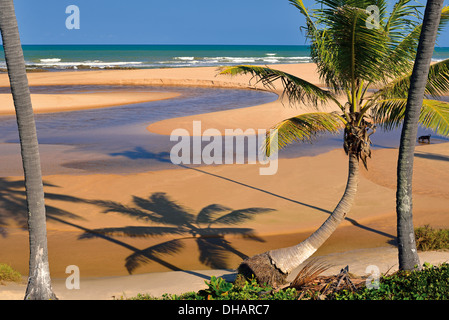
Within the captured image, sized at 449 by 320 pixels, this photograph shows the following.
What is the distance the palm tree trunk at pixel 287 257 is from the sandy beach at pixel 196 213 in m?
1.36

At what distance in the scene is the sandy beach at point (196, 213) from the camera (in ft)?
Result: 36.4

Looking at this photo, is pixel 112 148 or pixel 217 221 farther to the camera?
pixel 112 148

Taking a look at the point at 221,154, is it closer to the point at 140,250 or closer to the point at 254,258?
the point at 140,250

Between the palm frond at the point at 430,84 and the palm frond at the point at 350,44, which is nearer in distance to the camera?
the palm frond at the point at 350,44

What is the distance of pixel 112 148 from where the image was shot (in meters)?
23.1

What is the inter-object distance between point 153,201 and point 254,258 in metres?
6.74

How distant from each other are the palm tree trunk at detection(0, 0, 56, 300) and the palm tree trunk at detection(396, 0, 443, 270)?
20.1 feet

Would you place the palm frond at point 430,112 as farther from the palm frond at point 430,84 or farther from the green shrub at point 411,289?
the green shrub at point 411,289

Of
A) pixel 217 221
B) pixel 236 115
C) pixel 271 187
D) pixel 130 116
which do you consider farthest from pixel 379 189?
pixel 130 116

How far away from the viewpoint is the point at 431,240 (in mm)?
11812

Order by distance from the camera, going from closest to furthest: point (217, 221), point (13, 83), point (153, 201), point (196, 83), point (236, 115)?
point (13, 83)
point (217, 221)
point (153, 201)
point (236, 115)
point (196, 83)

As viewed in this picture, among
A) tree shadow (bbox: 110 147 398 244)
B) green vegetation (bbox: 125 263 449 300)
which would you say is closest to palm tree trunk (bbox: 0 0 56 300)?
green vegetation (bbox: 125 263 449 300)

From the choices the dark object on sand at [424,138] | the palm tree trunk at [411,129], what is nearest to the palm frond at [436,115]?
the palm tree trunk at [411,129]
